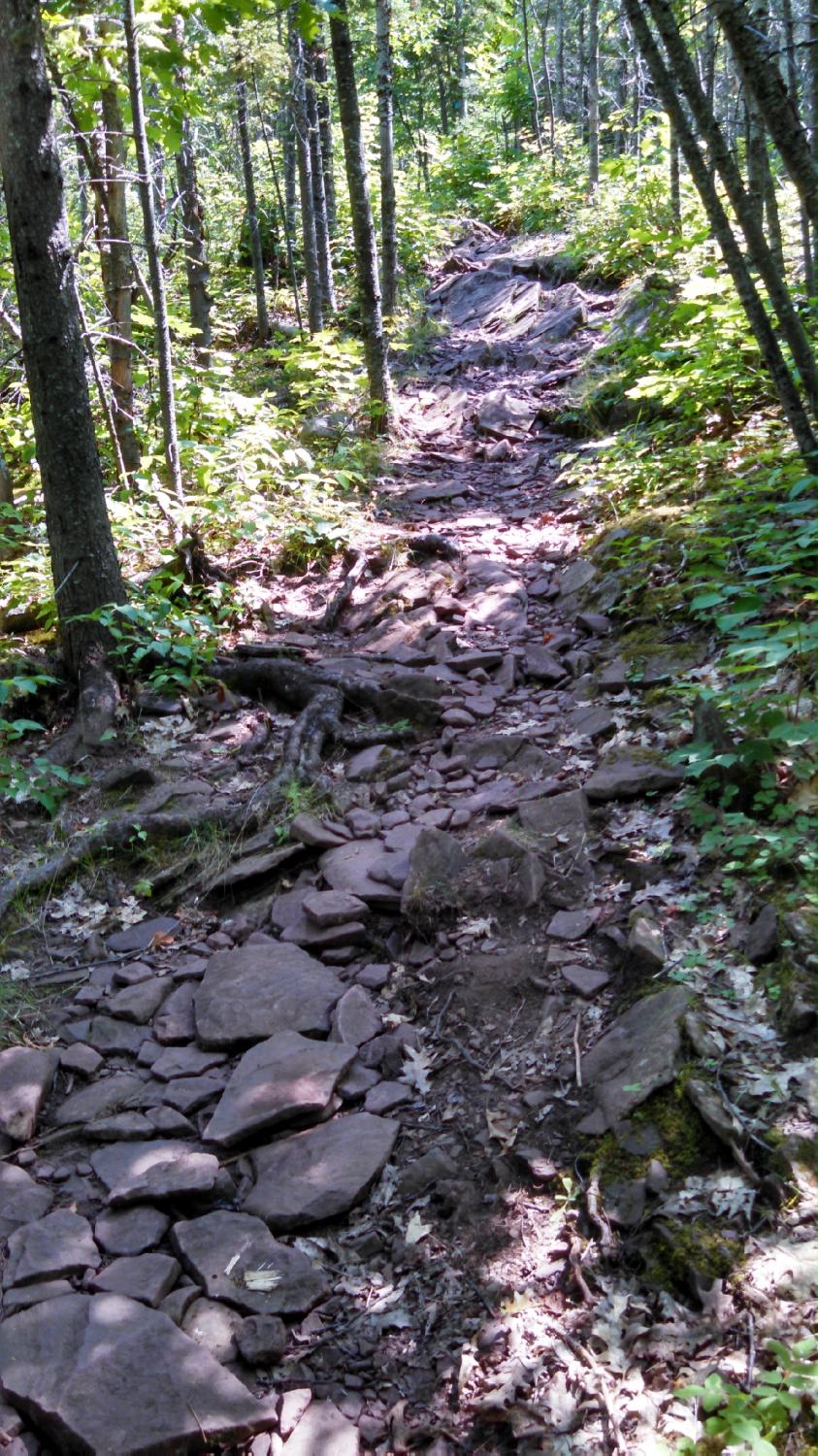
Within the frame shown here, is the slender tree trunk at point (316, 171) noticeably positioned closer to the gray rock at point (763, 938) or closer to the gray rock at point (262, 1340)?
the gray rock at point (763, 938)

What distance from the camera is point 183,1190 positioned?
10.5ft

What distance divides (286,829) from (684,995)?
8.12ft

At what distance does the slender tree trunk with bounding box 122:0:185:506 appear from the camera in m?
6.42

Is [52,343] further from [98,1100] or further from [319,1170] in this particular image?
[319,1170]

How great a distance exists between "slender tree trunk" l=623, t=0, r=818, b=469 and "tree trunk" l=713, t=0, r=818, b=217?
0.37 m

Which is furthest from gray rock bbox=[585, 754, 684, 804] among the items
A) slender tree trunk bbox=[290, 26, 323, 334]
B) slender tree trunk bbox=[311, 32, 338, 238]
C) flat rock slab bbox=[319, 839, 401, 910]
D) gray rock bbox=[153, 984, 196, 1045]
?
slender tree trunk bbox=[290, 26, 323, 334]

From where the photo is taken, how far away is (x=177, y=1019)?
4.09 m

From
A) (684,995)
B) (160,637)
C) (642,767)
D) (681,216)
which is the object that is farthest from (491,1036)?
(681,216)

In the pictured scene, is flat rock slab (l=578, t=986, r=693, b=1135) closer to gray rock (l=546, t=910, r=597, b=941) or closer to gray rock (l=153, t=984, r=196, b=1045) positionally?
gray rock (l=546, t=910, r=597, b=941)

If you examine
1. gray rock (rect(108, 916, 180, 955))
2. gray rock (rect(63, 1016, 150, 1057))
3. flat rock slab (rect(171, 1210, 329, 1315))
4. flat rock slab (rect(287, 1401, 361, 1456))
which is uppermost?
gray rock (rect(108, 916, 180, 955))

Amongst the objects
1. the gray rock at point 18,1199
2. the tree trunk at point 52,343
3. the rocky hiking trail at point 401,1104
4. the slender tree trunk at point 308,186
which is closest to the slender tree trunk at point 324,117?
the slender tree trunk at point 308,186

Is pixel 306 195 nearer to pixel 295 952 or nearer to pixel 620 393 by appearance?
pixel 620 393

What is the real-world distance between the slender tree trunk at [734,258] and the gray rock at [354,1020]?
3303 millimetres

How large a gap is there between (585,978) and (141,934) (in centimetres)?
224
